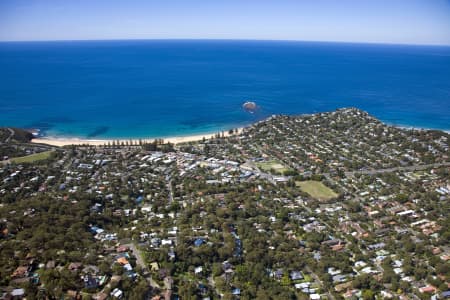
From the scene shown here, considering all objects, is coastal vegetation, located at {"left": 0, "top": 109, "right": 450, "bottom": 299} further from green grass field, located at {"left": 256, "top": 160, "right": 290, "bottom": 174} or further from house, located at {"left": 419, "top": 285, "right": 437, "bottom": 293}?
green grass field, located at {"left": 256, "top": 160, "right": 290, "bottom": 174}

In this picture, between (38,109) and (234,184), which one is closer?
(234,184)

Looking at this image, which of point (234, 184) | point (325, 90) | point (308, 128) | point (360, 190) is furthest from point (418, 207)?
point (325, 90)

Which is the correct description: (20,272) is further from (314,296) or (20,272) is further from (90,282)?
(314,296)

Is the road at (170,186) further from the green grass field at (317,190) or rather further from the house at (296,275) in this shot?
the green grass field at (317,190)

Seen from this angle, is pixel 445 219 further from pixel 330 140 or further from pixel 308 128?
pixel 308 128

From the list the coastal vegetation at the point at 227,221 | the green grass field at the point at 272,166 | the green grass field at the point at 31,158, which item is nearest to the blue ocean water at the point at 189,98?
the green grass field at the point at 31,158

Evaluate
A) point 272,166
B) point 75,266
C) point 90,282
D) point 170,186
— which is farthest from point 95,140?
point 90,282
